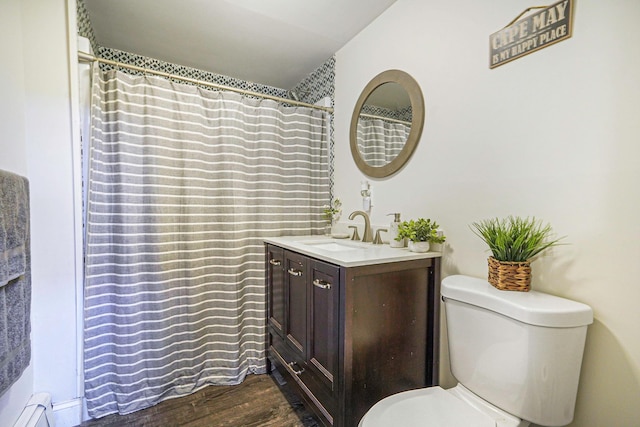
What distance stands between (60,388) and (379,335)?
1637 mm

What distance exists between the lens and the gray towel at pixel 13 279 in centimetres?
94

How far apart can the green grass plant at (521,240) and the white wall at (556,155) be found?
0.11 ft

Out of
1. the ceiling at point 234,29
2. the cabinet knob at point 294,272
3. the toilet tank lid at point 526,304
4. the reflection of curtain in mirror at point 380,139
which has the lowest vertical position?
the cabinet knob at point 294,272

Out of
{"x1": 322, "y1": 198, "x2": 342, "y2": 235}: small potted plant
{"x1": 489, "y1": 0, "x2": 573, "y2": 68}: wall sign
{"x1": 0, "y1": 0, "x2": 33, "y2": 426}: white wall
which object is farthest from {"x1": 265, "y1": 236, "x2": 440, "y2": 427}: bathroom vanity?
{"x1": 0, "y1": 0, "x2": 33, "y2": 426}: white wall

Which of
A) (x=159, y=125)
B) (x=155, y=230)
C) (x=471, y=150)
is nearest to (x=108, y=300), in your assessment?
(x=155, y=230)

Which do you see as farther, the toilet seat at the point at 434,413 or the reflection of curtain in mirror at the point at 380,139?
the reflection of curtain in mirror at the point at 380,139

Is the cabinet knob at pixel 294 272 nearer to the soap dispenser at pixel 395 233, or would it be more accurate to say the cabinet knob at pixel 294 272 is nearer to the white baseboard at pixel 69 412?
the soap dispenser at pixel 395 233

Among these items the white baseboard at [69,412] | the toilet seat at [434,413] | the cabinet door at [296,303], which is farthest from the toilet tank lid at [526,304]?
the white baseboard at [69,412]

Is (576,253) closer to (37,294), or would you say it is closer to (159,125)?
(159,125)

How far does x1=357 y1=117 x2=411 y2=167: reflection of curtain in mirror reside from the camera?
1571 mm

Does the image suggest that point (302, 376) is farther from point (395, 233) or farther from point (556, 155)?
point (556, 155)

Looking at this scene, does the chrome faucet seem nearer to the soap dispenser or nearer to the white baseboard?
the soap dispenser

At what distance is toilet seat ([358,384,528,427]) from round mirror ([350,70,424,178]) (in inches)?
43.7

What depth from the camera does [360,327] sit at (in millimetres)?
1115
